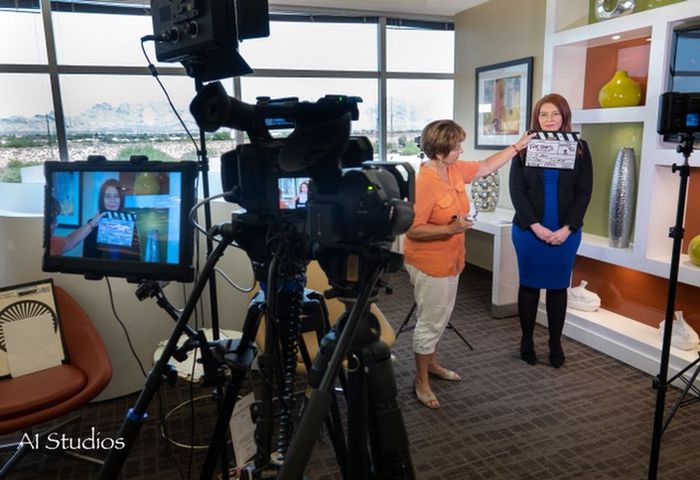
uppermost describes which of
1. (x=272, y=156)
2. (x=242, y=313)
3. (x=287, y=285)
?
(x=272, y=156)

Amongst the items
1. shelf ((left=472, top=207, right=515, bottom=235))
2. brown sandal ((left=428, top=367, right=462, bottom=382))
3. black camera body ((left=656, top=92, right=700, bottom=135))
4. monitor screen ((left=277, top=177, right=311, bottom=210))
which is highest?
black camera body ((left=656, top=92, right=700, bottom=135))

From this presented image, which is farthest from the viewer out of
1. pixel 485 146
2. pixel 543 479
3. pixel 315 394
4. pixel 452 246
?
pixel 485 146

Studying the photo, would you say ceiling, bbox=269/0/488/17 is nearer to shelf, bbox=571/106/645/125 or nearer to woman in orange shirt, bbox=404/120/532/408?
shelf, bbox=571/106/645/125

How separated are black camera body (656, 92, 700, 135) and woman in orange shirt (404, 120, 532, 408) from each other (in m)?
0.82

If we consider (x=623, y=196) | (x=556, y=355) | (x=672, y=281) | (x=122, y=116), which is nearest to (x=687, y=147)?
(x=672, y=281)

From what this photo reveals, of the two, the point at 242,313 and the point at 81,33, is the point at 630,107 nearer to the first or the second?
the point at 242,313

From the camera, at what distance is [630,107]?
294 centimetres

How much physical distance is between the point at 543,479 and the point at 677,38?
229 centimetres

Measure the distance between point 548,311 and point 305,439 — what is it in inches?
103

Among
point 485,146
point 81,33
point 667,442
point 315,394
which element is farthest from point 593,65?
point 81,33

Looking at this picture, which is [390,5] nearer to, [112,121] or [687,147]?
[112,121]

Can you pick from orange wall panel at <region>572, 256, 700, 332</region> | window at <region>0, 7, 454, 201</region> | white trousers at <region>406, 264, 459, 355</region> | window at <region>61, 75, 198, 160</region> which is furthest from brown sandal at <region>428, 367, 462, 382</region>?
window at <region>61, 75, 198, 160</region>

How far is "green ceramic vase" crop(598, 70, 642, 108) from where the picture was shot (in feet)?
9.98

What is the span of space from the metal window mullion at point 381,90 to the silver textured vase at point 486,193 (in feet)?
4.28
